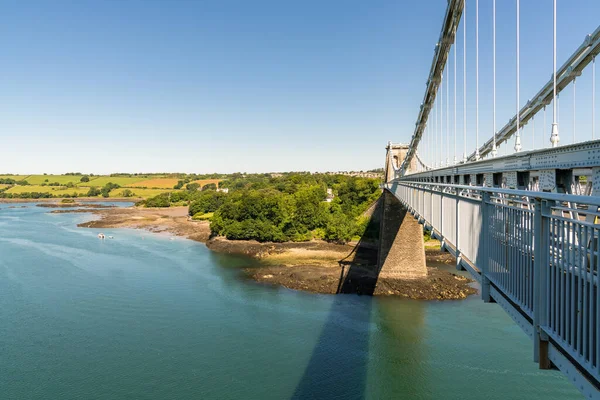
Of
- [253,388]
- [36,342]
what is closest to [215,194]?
[36,342]

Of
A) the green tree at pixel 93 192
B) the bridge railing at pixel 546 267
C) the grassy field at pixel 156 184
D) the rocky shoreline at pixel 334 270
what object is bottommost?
the rocky shoreline at pixel 334 270

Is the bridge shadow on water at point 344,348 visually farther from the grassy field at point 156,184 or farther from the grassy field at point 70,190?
the grassy field at point 156,184

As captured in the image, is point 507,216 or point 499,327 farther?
point 499,327

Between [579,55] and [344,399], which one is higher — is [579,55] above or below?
above

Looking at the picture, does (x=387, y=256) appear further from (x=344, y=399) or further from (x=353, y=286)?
(x=344, y=399)

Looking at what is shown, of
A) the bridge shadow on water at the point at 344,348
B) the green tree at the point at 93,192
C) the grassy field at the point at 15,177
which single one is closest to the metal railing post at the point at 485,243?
the bridge shadow on water at the point at 344,348

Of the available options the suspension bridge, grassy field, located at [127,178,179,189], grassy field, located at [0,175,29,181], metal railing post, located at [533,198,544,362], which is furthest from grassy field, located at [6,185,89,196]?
metal railing post, located at [533,198,544,362]
